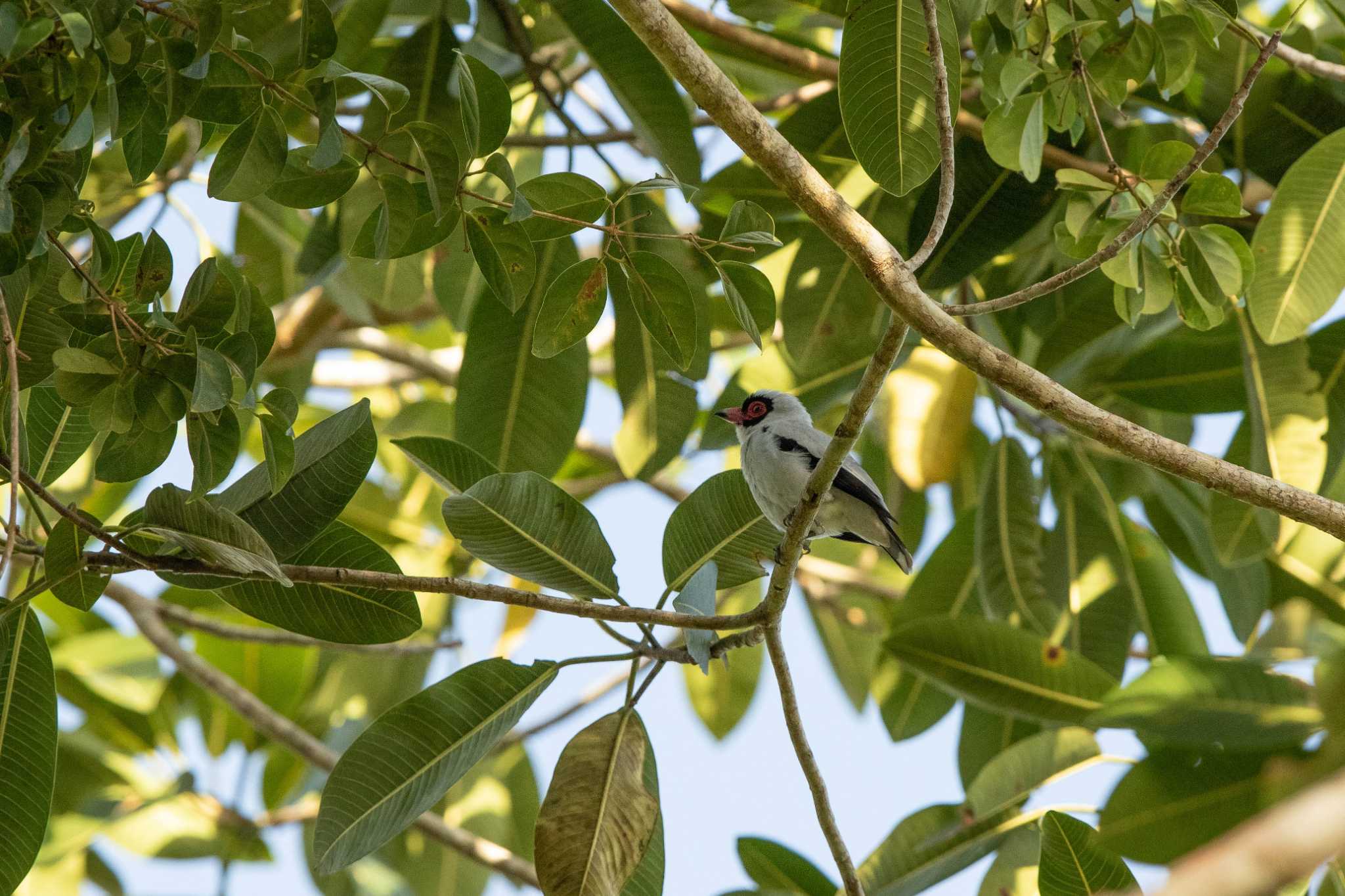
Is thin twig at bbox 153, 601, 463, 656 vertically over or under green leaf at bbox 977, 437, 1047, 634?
under

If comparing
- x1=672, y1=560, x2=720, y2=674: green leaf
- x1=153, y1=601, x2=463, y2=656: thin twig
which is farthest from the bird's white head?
x1=672, y1=560, x2=720, y2=674: green leaf

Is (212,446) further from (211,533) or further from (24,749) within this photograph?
(24,749)

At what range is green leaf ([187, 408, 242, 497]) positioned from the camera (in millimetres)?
2164

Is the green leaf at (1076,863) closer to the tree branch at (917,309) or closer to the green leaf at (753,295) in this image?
the tree branch at (917,309)

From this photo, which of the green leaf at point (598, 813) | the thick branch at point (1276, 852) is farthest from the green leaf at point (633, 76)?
the thick branch at point (1276, 852)

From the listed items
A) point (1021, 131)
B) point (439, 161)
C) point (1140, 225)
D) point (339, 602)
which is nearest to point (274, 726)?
point (339, 602)

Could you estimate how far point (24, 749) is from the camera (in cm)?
260

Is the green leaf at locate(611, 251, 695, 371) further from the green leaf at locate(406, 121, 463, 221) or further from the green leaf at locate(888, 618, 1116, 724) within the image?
the green leaf at locate(888, 618, 1116, 724)

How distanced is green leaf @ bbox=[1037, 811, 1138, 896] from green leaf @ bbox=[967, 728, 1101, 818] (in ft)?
3.39

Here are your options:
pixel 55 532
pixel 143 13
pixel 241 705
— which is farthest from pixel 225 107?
pixel 241 705

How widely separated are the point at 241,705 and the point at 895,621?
2607 millimetres

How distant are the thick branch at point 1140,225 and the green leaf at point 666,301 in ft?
1.78

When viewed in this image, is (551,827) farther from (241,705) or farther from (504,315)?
(241,705)

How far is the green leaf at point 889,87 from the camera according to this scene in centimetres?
282
